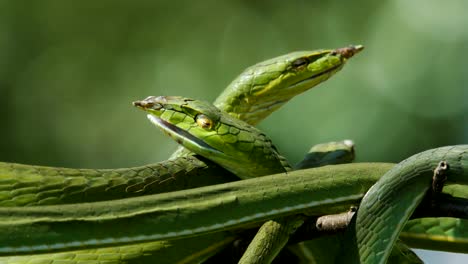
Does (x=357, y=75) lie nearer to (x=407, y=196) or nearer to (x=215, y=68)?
(x=215, y=68)

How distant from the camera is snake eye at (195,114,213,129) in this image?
3.80 metres

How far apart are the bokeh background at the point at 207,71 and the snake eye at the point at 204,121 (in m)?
3.27

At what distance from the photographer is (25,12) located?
893 cm

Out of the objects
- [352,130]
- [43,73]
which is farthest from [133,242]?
[43,73]

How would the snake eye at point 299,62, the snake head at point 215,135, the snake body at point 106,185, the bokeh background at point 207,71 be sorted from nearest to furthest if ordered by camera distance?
the snake body at point 106,185 → the snake head at point 215,135 → the snake eye at point 299,62 → the bokeh background at point 207,71

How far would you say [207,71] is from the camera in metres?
7.75

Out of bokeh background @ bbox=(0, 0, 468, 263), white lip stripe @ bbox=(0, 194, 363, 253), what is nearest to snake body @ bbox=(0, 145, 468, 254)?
white lip stripe @ bbox=(0, 194, 363, 253)

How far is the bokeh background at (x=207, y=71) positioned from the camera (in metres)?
7.46

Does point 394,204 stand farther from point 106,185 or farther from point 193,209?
point 106,185

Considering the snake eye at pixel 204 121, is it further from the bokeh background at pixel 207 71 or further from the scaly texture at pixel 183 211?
the bokeh background at pixel 207 71

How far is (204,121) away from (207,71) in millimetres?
3946

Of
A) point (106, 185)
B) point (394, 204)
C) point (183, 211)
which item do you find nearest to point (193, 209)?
point (183, 211)


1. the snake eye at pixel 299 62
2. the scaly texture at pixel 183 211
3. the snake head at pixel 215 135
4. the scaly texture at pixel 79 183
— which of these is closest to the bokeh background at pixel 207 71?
the snake eye at pixel 299 62

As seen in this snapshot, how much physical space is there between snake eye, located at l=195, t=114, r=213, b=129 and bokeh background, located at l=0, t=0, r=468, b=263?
3268 mm
